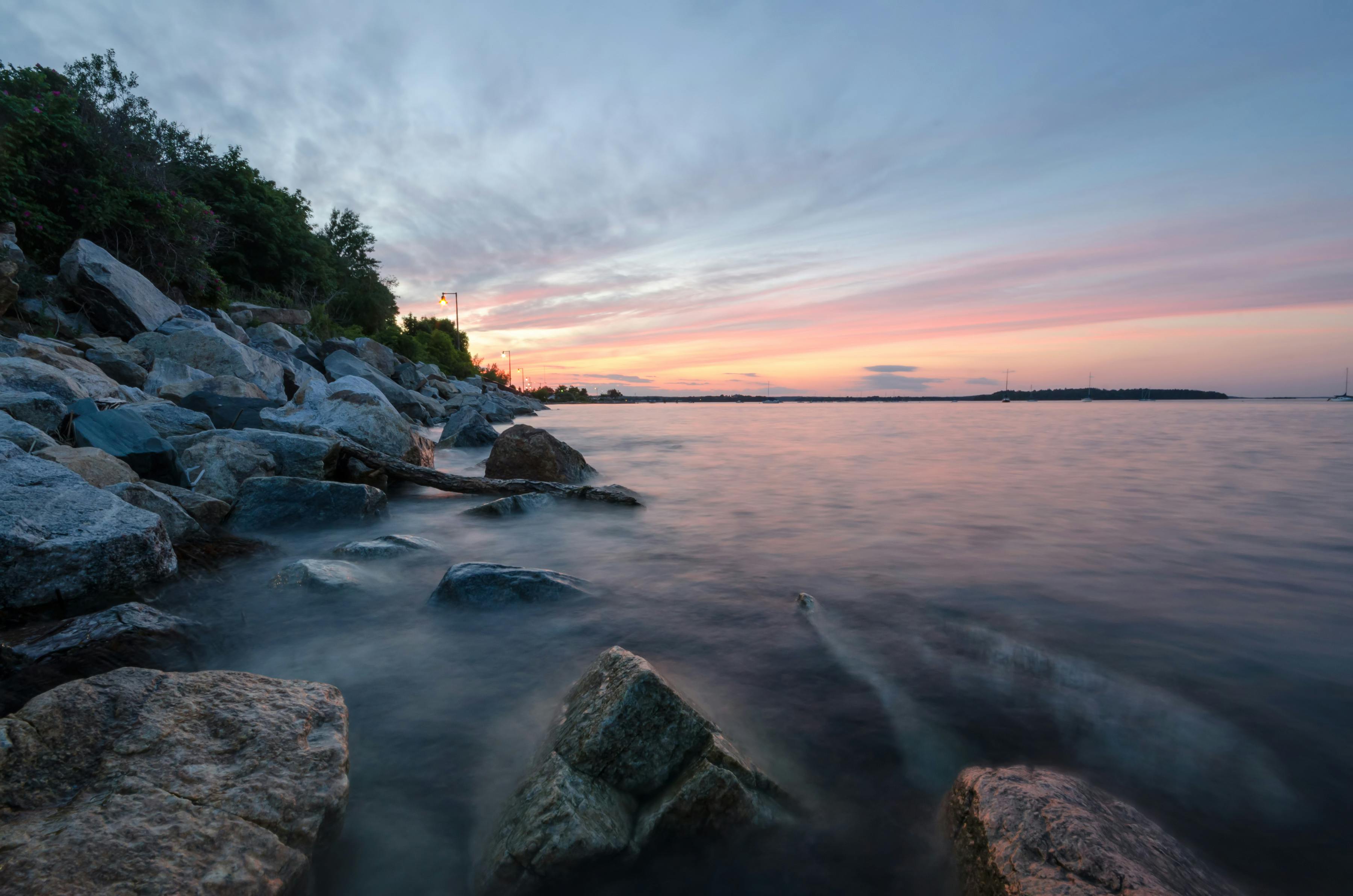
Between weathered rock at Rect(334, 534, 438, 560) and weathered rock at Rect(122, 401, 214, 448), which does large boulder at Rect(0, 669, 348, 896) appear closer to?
weathered rock at Rect(334, 534, 438, 560)

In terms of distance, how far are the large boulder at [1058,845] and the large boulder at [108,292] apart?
1634 cm

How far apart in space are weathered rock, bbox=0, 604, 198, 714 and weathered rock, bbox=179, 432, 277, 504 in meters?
3.09

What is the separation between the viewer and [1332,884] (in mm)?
2082

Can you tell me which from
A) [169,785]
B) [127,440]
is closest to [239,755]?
[169,785]

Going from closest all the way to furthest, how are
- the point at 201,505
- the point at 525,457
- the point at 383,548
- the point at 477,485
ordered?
the point at 383,548 → the point at 201,505 → the point at 477,485 → the point at 525,457

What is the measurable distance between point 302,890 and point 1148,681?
13.9ft

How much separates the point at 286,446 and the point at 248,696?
560cm

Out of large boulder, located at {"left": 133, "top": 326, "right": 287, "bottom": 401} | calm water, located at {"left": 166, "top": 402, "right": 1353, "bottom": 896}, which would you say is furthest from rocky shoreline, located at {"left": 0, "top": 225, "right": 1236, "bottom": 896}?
large boulder, located at {"left": 133, "top": 326, "right": 287, "bottom": 401}

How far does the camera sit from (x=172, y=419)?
7.66 metres

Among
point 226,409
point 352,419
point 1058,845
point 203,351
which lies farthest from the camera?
point 203,351

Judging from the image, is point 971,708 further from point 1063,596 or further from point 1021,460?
point 1021,460

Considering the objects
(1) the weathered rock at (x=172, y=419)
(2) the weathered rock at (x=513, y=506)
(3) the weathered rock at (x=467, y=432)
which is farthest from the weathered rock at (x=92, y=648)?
(3) the weathered rock at (x=467, y=432)

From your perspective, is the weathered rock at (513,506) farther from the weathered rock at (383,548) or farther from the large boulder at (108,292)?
the large boulder at (108,292)

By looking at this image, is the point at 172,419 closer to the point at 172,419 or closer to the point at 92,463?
the point at 172,419
